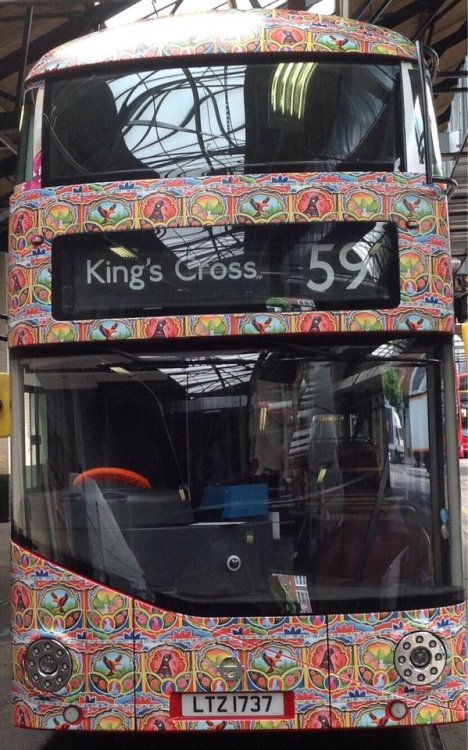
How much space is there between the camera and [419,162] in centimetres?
547

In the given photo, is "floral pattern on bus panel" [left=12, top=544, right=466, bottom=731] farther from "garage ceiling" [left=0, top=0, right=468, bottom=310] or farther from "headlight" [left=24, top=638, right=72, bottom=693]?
"garage ceiling" [left=0, top=0, right=468, bottom=310]

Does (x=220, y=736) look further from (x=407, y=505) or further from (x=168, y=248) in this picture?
(x=168, y=248)

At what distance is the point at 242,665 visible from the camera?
16.9ft

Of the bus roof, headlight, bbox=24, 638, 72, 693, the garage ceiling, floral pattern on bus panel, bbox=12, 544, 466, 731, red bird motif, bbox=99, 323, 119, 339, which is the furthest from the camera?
the garage ceiling

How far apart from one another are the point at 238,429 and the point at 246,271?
2.50ft

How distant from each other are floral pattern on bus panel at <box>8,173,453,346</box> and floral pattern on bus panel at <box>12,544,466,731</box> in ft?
4.24

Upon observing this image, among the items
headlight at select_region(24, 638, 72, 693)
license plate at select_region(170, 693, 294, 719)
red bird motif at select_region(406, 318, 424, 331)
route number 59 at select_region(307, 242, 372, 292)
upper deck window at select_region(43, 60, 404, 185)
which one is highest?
upper deck window at select_region(43, 60, 404, 185)

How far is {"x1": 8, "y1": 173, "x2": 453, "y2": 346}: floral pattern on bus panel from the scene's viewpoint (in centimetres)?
530

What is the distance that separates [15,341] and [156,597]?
143 centimetres

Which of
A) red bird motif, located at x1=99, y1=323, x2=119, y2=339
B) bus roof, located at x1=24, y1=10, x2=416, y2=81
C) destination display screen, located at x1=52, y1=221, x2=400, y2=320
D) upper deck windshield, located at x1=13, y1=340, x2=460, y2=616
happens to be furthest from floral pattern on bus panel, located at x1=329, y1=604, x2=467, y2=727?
bus roof, located at x1=24, y1=10, x2=416, y2=81

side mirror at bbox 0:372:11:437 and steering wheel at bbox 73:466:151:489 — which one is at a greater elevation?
side mirror at bbox 0:372:11:437

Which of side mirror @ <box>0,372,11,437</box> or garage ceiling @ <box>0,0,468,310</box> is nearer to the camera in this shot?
side mirror @ <box>0,372,11,437</box>

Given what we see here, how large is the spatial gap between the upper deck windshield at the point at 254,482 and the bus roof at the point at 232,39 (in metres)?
1.55

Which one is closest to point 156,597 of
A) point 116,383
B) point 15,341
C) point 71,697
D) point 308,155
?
point 71,697
